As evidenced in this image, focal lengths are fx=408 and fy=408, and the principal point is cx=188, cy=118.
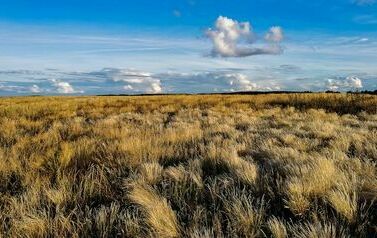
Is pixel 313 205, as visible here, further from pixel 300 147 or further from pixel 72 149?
pixel 72 149

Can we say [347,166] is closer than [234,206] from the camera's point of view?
No

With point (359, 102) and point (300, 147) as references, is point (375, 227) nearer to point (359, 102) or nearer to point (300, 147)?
point (300, 147)

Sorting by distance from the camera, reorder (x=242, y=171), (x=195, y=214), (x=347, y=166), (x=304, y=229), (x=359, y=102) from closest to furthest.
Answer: (x=304, y=229) → (x=195, y=214) → (x=242, y=171) → (x=347, y=166) → (x=359, y=102)

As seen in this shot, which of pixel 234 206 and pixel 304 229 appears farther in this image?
pixel 234 206

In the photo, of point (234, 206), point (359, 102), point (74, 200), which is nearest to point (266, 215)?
point (234, 206)

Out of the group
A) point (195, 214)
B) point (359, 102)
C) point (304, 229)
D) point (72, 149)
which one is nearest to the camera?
point (304, 229)

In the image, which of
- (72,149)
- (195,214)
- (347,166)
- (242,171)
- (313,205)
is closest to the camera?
(195,214)

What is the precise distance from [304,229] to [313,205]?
29.6 inches

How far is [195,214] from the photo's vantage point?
3736mm

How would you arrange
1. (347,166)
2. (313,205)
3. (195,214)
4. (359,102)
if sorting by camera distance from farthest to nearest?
(359,102), (347,166), (313,205), (195,214)

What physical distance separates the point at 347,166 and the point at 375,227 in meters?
2.32

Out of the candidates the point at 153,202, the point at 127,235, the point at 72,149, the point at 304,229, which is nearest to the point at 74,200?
the point at 153,202

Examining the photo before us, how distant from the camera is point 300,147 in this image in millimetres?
7652

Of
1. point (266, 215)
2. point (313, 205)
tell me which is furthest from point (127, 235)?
point (313, 205)
